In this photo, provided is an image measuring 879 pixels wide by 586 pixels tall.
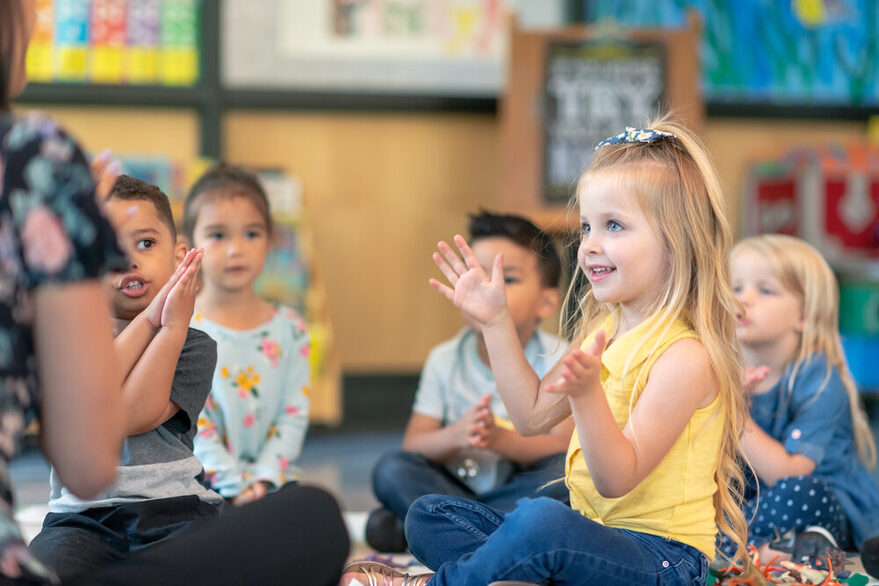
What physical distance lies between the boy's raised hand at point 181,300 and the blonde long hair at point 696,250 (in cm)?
54

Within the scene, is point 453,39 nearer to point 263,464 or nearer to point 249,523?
point 263,464

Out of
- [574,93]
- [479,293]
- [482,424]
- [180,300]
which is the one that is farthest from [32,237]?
[574,93]

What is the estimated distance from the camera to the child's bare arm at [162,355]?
123 centimetres

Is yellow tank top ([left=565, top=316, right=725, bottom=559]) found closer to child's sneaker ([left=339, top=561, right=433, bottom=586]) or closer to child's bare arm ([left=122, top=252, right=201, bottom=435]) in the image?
child's sneaker ([left=339, top=561, right=433, bottom=586])

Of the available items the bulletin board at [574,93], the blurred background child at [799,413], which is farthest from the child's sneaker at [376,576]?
the bulletin board at [574,93]

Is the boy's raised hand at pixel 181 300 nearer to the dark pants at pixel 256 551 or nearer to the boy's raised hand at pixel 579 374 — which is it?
the dark pants at pixel 256 551

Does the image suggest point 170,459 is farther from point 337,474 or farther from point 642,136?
point 337,474

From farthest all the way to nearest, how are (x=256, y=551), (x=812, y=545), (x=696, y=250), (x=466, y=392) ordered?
(x=466, y=392) < (x=812, y=545) < (x=696, y=250) < (x=256, y=551)

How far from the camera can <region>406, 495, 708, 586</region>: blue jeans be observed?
1.22 metres

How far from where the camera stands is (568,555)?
1.22m

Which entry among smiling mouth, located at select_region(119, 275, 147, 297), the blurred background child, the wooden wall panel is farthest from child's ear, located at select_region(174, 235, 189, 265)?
the wooden wall panel

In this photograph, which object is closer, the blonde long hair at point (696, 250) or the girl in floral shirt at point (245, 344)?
the blonde long hair at point (696, 250)

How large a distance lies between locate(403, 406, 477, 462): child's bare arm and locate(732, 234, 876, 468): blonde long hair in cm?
62

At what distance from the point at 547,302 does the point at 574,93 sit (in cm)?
163
